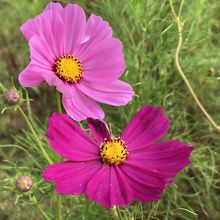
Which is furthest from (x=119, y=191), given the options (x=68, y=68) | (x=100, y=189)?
(x=68, y=68)

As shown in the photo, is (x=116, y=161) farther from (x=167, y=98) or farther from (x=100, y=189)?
(x=167, y=98)

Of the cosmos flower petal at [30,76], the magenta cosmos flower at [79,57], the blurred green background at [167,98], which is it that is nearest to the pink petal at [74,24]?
the magenta cosmos flower at [79,57]

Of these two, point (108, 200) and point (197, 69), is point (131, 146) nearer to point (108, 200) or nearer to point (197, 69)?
point (108, 200)

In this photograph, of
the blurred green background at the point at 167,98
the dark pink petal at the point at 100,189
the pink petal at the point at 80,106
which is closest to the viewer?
the dark pink petal at the point at 100,189

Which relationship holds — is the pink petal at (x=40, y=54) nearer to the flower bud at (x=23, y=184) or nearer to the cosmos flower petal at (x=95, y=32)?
the cosmos flower petal at (x=95, y=32)

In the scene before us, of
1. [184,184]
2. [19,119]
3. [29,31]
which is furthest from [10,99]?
[19,119]

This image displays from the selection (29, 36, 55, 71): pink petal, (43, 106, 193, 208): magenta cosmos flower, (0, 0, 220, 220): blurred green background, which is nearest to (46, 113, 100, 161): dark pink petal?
(43, 106, 193, 208): magenta cosmos flower

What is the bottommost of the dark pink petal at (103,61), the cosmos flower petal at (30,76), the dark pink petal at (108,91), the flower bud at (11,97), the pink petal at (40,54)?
the dark pink petal at (108,91)
